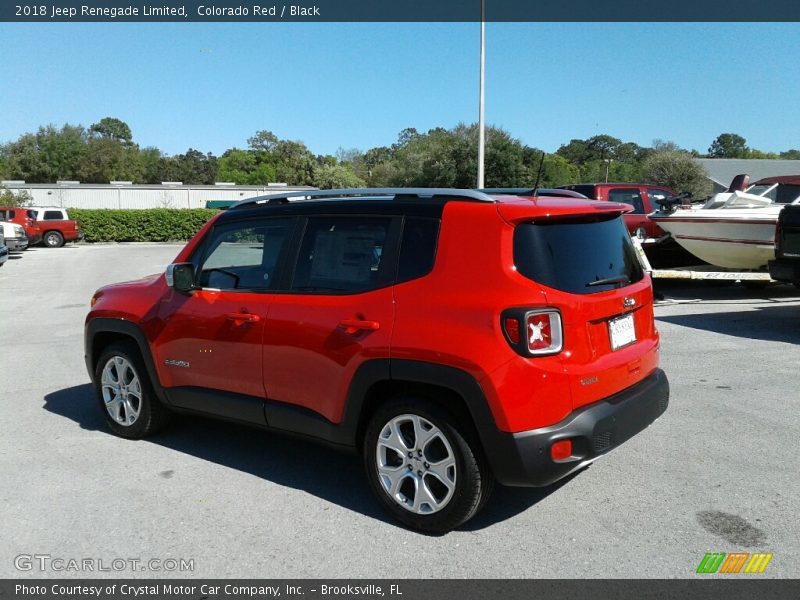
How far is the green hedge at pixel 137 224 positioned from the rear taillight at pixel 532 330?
36246mm

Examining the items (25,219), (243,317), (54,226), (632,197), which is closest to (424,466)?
(243,317)

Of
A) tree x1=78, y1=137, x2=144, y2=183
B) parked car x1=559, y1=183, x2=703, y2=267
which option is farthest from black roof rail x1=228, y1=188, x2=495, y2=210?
tree x1=78, y1=137, x2=144, y2=183

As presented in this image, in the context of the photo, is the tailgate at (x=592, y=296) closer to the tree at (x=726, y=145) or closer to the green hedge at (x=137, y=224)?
the green hedge at (x=137, y=224)

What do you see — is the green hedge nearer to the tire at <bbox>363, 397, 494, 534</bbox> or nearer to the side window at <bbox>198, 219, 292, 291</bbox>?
the side window at <bbox>198, 219, 292, 291</bbox>

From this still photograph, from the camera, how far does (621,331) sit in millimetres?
3967

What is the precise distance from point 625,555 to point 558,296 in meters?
1.33

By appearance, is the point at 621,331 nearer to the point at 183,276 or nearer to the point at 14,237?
the point at 183,276

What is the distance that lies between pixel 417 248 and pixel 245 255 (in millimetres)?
1549

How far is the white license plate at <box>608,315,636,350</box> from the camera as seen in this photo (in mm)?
3863

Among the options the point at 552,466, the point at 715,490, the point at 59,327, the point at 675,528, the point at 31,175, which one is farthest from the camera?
the point at 31,175

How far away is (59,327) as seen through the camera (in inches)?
423
